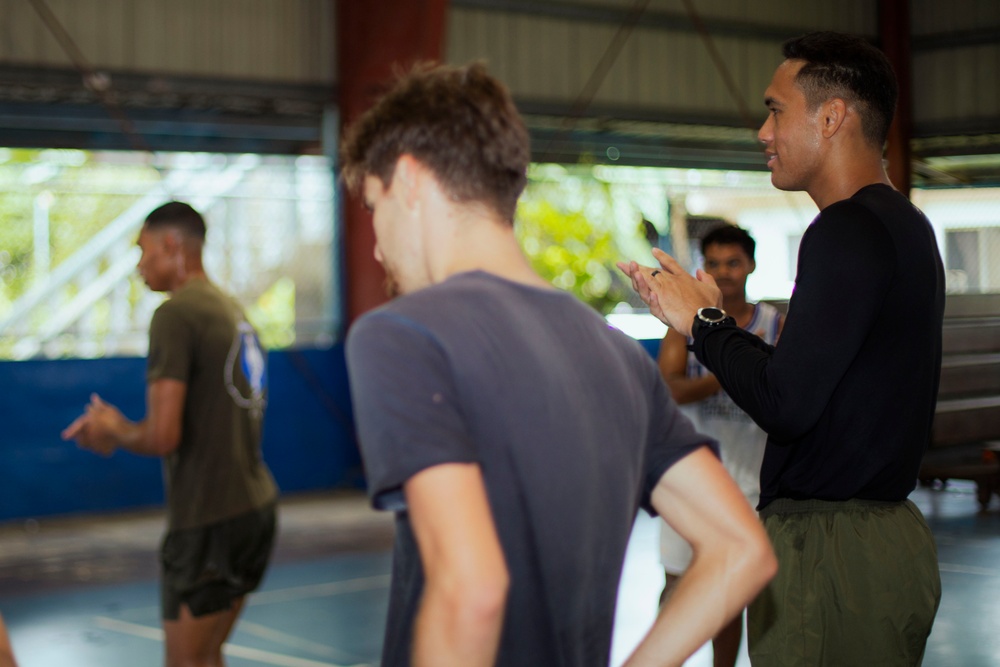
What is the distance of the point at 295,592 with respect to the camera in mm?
6418

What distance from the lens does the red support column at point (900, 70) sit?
1228 cm

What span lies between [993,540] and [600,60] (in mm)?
6068

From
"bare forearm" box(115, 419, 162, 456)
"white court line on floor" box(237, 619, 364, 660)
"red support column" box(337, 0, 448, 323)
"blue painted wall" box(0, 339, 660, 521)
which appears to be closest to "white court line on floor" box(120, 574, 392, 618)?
"white court line on floor" box(237, 619, 364, 660)

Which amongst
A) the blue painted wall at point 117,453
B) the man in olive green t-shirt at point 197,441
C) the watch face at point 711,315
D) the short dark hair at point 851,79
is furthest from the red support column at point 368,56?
the watch face at point 711,315

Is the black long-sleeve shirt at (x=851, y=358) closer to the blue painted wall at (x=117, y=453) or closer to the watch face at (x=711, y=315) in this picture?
the watch face at (x=711, y=315)

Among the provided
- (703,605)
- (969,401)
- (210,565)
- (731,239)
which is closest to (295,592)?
(210,565)

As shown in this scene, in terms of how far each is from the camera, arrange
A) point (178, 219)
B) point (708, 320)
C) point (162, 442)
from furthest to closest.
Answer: point (178, 219) < point (162, 442) < point (708, 320)

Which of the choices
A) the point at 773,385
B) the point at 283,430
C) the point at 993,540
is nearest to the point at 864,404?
the point at 773,385

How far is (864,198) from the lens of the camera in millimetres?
2072

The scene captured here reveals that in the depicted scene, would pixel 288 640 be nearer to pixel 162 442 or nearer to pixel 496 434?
pixel 162 442

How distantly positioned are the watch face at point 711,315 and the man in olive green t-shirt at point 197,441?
6.53ft

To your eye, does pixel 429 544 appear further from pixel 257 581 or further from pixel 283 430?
pixel 283 430

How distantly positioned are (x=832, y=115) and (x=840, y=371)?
529 millimetres

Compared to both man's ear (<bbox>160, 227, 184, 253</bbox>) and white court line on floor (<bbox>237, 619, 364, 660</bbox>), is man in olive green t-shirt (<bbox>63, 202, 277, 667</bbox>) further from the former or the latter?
white court line on floor (<bbox>237, 619, 364, 660</bbox>)
